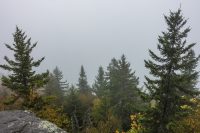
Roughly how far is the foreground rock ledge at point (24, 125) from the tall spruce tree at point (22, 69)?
14.6m

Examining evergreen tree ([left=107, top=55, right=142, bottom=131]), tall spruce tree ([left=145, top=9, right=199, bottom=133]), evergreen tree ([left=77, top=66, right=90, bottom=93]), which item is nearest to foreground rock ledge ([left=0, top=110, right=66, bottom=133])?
tall spruce tree ([left=145, top=9, right=199, bottom=133])

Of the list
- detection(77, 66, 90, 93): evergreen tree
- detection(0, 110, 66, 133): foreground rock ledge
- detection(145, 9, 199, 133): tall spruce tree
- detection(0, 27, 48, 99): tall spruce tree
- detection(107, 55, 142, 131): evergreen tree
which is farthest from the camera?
detection(77, 66, 90, 93): evergreen tree

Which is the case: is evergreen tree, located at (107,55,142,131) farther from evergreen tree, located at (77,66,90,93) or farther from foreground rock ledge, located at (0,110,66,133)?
foreground rock ledge, located at (0,110,66,133)

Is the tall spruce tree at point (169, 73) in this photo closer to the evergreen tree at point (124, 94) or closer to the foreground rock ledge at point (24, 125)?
the foreground rock ledge at point (24, 125)

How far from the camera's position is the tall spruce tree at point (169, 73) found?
20.5 meters

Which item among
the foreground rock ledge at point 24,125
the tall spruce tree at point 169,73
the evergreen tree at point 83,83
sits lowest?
the foreground rock ledge at point 24,125

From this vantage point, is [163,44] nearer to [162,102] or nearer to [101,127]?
[162,102]

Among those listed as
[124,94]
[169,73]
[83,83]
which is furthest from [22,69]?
[83,83]

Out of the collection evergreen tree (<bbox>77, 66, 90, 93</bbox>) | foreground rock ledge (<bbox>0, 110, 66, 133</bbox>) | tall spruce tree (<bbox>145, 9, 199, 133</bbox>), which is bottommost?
foreground rock ledge (<bbox>0, 110, 66, 133</bbox>)

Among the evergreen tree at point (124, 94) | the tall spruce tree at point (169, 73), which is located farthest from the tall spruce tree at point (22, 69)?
the evergreen tree at point (124, 94)

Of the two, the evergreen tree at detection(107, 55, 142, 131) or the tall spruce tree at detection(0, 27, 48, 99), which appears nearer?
the tall spruce tree at detection(0, 27, 48, 99)

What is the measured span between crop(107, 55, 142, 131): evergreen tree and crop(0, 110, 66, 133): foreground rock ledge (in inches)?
1071

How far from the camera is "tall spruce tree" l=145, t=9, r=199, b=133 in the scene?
67.3 feet

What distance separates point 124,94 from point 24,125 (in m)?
29.8
